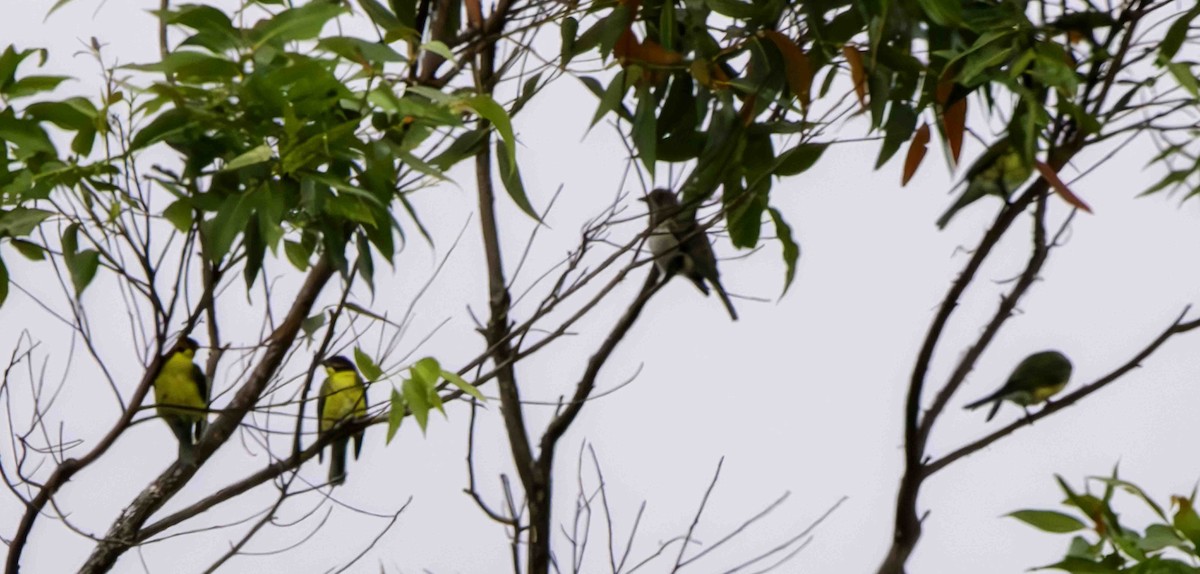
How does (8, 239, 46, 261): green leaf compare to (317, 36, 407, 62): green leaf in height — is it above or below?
above

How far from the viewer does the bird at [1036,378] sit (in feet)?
17.6

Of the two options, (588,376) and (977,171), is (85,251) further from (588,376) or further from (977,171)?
(977,171)

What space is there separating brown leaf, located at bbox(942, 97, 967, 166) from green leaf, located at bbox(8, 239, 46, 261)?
1.48 m

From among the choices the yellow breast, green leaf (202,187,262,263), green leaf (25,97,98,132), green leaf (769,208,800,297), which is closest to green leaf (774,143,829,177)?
green leaf (769,208,800,297)

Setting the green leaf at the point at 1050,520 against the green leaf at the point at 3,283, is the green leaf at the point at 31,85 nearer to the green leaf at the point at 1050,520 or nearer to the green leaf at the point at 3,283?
the green leaf at the point at 3,283

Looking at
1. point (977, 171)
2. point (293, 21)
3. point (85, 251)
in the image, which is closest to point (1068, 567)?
point (293, 21)

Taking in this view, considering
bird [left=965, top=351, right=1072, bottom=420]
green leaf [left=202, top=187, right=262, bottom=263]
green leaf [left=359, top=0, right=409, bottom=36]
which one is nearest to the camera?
green leaf [left=202, top=187, right=262, bottom=263]

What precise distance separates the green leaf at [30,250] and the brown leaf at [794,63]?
3.92ft

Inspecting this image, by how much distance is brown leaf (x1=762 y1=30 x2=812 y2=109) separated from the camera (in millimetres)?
2133

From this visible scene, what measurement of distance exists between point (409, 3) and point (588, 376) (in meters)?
0.89

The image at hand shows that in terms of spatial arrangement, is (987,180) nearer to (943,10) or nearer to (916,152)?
(916,152)

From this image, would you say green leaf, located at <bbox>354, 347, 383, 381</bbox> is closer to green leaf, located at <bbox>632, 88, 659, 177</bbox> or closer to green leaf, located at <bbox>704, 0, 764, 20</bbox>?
green leaf, located at <bbox>632, 88, 659, 177</bbox>

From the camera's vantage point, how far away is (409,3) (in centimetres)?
258

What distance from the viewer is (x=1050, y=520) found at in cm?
224
